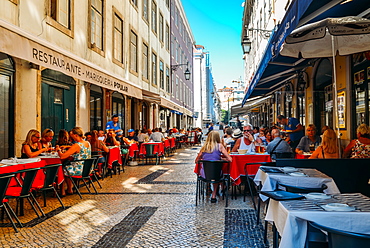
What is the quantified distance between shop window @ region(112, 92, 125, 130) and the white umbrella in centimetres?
1145

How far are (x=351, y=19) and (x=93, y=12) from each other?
11.1 meters

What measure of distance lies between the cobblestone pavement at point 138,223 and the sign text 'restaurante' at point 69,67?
8.99 feet

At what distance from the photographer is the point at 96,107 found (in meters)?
13.6

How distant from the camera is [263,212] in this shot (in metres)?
5.60

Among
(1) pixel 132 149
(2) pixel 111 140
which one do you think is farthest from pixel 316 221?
(1) pixel 132 149

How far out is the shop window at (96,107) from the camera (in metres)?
13.1

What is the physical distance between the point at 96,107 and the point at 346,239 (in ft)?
41.0

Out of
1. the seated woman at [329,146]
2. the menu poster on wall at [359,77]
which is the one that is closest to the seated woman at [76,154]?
the seated woman at [329,146]

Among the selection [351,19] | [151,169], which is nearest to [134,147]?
[151,169]

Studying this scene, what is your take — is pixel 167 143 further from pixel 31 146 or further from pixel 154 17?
pixel 154 17

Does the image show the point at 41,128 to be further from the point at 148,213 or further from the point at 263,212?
the point at 263,212

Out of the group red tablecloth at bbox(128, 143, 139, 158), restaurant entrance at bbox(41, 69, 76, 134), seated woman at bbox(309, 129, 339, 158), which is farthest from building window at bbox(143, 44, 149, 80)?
seated woman at bbox(309, 129, 339, 158)

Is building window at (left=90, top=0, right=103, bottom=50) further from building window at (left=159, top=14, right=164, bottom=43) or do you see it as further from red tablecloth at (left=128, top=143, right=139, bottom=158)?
building window at (left=159, top=14, right=164, bottom=43)

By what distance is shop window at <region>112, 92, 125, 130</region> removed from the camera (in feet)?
52.3
